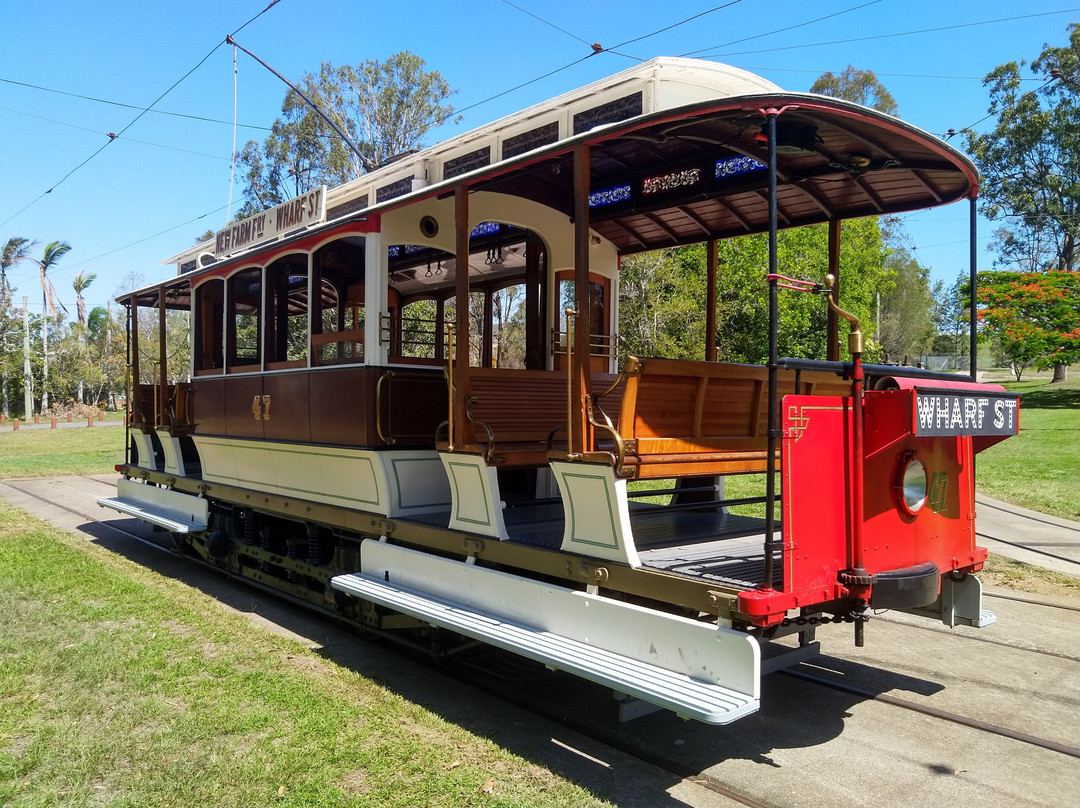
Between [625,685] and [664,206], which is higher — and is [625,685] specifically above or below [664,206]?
below

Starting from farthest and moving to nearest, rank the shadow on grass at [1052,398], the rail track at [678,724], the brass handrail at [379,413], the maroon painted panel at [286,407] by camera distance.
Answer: the shadow on grass at [1052,398]
the maroon painted panel at [286,407]
the brass handrail at [379,413]
the rail track at [678,724]

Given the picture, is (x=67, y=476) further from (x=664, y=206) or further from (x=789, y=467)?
(x=789, y=467)

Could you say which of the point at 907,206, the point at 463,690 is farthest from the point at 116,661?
the point at 907,206

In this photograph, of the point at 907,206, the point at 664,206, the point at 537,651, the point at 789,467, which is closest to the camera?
the point at 789,467

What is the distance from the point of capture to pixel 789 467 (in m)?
3.46

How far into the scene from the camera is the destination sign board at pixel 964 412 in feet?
11.9

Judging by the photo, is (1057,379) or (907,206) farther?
(1057,379)

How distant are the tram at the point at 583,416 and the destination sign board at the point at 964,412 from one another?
2cm

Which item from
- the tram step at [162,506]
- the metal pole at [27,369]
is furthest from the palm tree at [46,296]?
the tram step at [162,506]

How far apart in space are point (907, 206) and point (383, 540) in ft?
14.3

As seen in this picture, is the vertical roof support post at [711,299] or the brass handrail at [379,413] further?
the vertical roof support post at [711,299]

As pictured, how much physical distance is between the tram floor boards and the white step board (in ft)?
0.89

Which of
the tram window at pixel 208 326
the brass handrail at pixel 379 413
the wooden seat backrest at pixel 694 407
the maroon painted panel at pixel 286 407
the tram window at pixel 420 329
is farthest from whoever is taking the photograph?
the tram window at pixel 208 326

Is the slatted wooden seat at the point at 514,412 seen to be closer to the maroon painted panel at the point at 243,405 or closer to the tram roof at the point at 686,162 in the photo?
the tram roof at the point at 686,162
